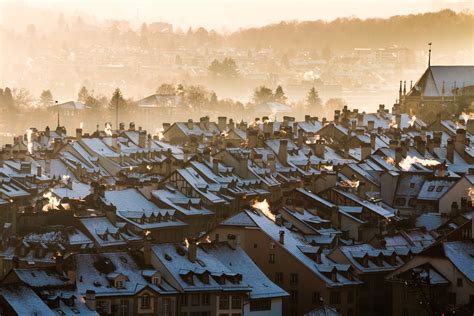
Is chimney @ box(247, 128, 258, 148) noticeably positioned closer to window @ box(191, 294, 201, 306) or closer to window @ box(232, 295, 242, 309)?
window @ box(232, 295, 242, 309)

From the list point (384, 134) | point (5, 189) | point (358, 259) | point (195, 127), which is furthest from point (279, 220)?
point (195, 127)

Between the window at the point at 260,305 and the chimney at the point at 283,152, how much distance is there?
51.3m

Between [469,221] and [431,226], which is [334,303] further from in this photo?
[431,226]

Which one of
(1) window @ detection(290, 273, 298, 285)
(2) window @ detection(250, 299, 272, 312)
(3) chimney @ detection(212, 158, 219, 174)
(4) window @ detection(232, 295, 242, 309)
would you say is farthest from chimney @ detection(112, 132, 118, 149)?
(4) window @ detection(232, 295, 242, 309)

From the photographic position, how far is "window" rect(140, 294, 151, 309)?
9469 centimetres

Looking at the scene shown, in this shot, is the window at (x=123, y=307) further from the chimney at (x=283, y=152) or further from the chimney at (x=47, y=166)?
the chimney at (x=283, y=152)

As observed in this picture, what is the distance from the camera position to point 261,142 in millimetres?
156875

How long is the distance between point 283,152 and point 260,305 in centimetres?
5326

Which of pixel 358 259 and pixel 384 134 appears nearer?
pixel 358 259

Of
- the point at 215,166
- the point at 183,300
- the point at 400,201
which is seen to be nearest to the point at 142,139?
the point at 215,166

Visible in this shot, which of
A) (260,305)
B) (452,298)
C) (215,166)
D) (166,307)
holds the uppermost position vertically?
(166,307)

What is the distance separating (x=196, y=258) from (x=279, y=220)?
604 inches

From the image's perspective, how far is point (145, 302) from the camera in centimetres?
9488

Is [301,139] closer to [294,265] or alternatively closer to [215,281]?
[294,265]
